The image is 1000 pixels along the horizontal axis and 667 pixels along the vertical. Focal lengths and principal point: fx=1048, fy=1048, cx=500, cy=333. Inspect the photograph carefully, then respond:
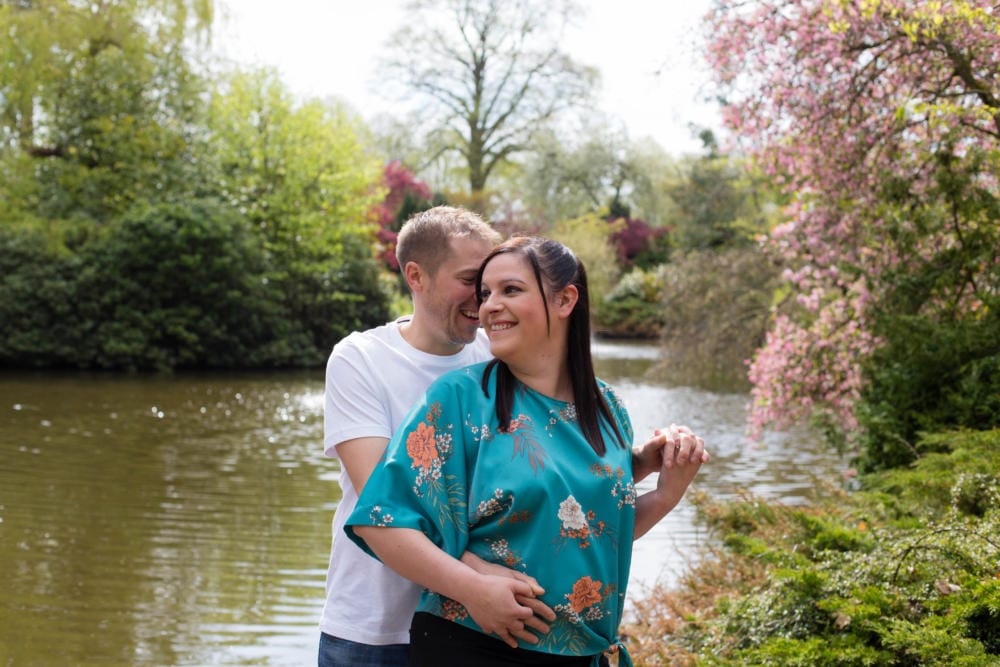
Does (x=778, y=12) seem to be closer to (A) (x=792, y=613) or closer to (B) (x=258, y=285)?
(A) (x=792, y=613)

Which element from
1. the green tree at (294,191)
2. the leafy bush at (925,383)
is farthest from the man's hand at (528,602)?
the green tree at (294,191)

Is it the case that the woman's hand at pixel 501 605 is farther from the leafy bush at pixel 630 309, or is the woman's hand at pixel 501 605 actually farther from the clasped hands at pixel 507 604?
the leafy bush at pixel 630 309

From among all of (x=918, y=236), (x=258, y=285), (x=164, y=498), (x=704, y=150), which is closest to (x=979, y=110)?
(x=918, y=236)

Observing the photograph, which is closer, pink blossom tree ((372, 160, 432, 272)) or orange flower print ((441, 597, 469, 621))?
orange flower print ((441, 597, 469, 621))

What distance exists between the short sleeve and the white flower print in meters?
0.17

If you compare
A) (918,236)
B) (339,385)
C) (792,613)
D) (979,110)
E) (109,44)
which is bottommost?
(792,613)

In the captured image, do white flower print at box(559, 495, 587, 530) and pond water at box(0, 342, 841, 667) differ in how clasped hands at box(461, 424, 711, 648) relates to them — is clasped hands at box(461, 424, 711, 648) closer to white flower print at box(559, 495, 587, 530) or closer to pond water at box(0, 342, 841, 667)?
white flower print at box(559, 495, 587, 530)

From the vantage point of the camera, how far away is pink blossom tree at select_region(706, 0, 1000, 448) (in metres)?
6.29

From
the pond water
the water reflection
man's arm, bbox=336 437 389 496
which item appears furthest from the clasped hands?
the water reflection

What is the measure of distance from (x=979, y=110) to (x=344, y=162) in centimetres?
1770

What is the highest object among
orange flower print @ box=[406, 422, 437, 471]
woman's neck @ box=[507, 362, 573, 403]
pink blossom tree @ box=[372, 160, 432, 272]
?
pink blossom tree @ box=[372, 160, 432, 272]

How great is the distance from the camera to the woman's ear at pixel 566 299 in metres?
1.94

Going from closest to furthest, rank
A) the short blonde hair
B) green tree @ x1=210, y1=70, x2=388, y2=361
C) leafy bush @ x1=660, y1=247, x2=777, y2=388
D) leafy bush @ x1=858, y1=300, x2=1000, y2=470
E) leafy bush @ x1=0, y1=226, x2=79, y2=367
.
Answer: the short blonde hair < leafy bush @ x1=858, y1=300, x2=1000, y2=470 < leafy bush @ x1=660, y1=247, x2=777, y2=388 < leafy bush @ x1=0, y1=226, x2=79, y2=367 < green tree @ x1=210, y1=70, x2=388, y2=361

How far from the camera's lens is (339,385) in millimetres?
1994
